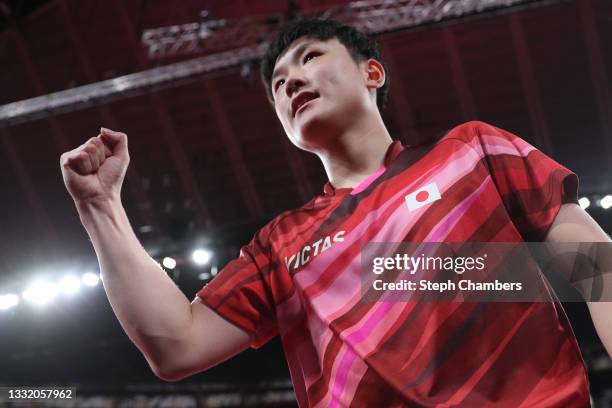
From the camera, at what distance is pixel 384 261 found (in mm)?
1166

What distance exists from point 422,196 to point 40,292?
9.54 meters

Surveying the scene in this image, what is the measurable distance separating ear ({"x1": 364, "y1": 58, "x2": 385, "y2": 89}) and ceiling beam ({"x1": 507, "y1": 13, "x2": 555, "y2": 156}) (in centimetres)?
678

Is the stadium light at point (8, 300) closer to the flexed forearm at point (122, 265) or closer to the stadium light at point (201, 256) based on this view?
the stadium light at point (201, 256)

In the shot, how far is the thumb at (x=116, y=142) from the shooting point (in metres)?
1.29

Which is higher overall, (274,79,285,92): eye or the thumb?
(274,79,285,92): eye

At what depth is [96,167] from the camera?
1251mm

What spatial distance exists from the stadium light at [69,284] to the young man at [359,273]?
344 inches

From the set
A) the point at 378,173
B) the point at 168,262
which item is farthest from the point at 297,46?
the point at 168,262

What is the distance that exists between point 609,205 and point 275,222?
25.4 ft

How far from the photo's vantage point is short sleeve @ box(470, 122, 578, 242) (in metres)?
1.12

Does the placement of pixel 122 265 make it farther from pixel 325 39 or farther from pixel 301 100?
pixel 325 39

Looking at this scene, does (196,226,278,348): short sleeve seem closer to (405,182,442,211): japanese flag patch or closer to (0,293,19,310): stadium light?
(405,182,442,211): japanese flag patch

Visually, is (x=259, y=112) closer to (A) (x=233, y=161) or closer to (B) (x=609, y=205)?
(A) (x=233, y=161)
